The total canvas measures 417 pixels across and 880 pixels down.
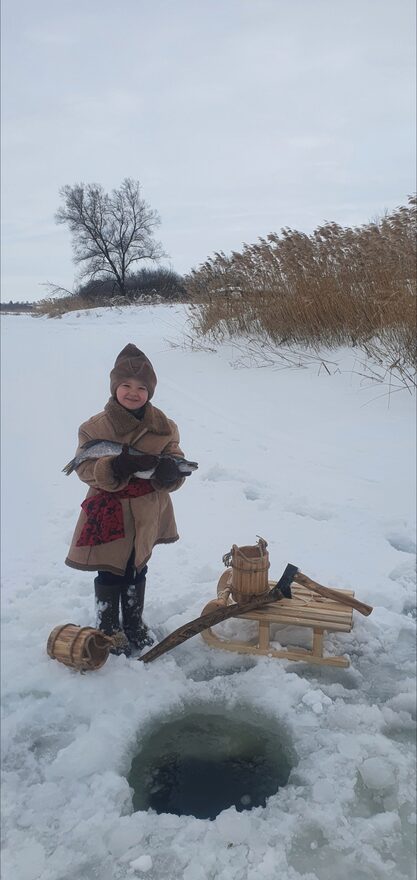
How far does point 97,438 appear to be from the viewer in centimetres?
262

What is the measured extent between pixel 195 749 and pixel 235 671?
48 cm

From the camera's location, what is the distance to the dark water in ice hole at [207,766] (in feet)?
6.88

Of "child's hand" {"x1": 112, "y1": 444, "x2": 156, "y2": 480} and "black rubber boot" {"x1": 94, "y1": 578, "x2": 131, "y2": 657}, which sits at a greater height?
"child's hand" {"x1": 112, "y1": 444, "x2": 156, "y2": 480}

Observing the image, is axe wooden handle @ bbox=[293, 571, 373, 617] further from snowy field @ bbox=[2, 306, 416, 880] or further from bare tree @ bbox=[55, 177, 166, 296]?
bare tree @ bbox=[55, 177, 166, 296]

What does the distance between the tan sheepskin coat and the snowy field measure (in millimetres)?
492

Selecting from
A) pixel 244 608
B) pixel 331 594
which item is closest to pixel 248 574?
pixel 244 608

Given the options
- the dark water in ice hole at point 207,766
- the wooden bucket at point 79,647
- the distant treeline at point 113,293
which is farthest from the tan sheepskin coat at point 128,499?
the distant treeline at point 113,293

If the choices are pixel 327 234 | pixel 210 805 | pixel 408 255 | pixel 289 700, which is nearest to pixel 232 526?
pixel 289 700

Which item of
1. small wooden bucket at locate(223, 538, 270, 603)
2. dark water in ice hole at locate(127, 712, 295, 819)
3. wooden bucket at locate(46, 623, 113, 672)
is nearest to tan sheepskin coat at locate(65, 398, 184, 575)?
wooden bucket at locate(46, 623, 113, 672)

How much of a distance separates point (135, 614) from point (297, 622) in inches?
29.2

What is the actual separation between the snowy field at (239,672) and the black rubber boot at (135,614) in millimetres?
144

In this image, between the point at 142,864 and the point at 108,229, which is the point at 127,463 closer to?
the point at 142,864

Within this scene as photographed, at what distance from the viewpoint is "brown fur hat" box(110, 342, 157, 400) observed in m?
2.59

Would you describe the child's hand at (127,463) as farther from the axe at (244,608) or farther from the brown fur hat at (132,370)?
Answer: the axe at (244,608)
